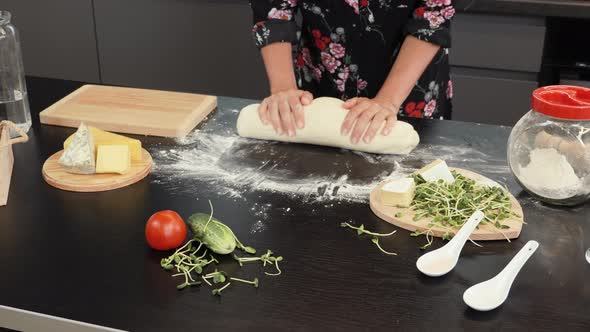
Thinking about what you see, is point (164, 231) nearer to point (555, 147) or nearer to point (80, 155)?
point (80, 155)

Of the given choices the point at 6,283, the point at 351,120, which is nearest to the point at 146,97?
the point at 351,120

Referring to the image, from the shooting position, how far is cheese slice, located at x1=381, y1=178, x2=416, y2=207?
1136 mm

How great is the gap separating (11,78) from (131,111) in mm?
246

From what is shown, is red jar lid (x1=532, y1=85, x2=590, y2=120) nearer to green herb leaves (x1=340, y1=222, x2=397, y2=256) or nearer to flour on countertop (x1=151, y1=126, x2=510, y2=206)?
flour on countertop (x1=151, y1=126, x2=510, y2=206)

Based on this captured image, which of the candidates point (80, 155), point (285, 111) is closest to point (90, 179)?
point (80, 155)

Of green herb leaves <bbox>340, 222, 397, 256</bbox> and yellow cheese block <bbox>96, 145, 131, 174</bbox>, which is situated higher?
yellow cheese block <bbox>96, 145, 131, 174</bbox>

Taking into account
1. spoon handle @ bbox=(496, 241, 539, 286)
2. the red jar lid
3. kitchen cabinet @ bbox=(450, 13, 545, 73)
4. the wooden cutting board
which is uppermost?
the red jar lid

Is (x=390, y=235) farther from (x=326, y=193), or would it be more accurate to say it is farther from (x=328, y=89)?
(x=328, y=89)

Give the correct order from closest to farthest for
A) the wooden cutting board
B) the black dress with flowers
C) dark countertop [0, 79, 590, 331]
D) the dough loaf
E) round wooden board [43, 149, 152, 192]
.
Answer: dark countertop [0, 79, 590, 331] → round wooden board [43, 149, 152, 192] → the dough loaf → the wooden cutting board → the black dress with flowers

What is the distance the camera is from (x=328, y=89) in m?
1.77

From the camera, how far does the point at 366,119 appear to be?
4.60 feet

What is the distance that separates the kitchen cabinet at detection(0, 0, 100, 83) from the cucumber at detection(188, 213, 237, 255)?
6.98 feet

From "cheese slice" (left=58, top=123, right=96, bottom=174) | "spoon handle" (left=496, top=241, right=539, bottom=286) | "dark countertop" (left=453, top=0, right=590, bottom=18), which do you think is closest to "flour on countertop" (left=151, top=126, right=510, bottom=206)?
"cheese slice" (left=58, top=123, right=96, bottom=174)

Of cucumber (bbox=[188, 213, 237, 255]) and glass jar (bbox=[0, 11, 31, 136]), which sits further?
glass jar (bbox=[0, 11, 31, 136])
